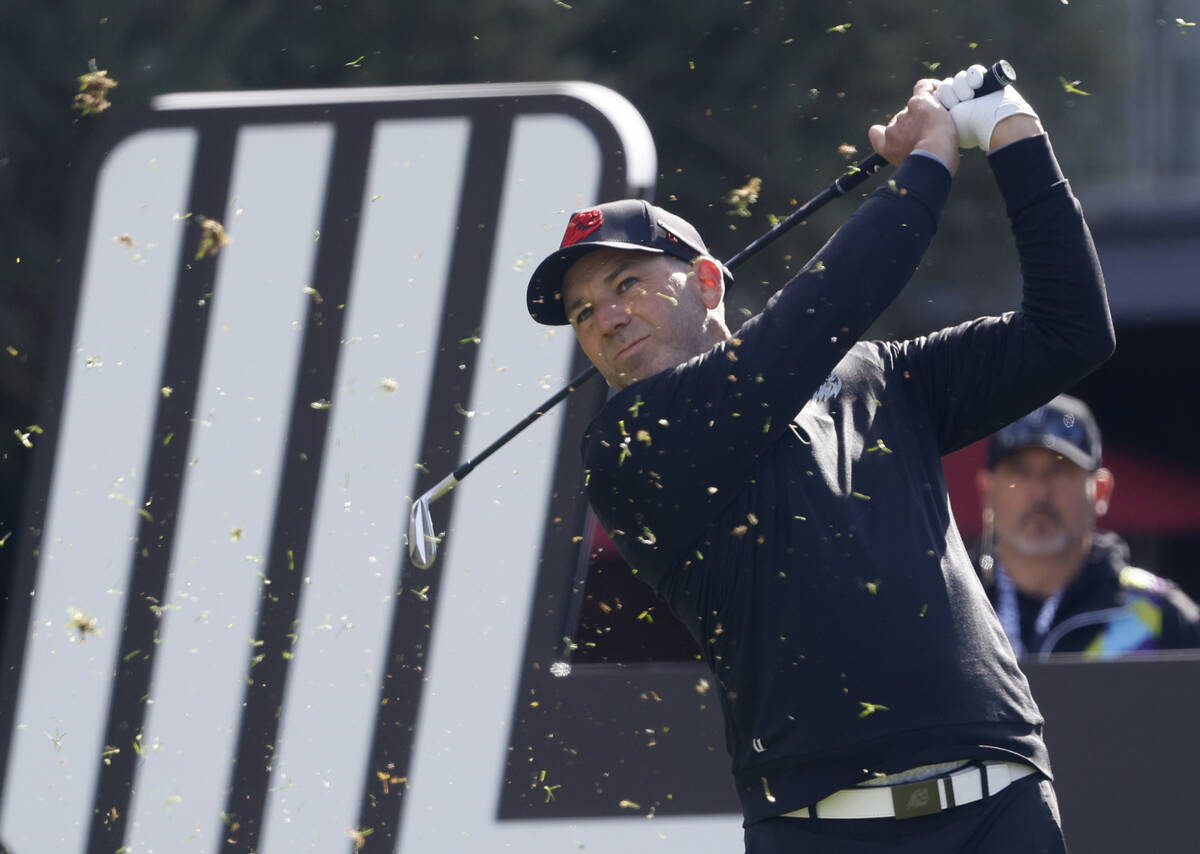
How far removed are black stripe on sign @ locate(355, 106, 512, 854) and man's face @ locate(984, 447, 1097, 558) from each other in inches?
74.3

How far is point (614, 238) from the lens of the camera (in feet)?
10.9

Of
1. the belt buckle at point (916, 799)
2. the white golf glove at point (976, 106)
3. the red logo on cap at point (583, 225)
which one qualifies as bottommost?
the belt buckle at point (916, 799)

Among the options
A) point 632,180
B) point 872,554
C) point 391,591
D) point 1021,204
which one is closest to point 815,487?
point 872,554

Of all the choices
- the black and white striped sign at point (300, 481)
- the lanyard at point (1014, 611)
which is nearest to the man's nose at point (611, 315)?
the black and white striped sign at point (300, 481)

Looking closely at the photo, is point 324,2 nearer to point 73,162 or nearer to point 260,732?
point 73,162

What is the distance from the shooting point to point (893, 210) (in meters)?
2.93

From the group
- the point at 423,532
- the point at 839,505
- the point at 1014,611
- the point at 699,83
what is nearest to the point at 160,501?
the point at 423,532

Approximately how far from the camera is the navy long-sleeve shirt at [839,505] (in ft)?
9.58

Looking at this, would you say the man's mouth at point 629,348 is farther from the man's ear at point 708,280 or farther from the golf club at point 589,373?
the golf club at point 589,373

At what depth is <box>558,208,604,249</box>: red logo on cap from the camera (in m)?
3.34

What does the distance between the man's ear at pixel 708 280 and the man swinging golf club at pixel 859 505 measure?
5.8 inches

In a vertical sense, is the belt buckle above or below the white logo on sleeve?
below

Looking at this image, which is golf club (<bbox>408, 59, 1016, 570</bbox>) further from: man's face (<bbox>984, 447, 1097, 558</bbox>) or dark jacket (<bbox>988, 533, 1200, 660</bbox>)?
dark jacket (<bbox>988, 533, 1200, 660</bbox>)

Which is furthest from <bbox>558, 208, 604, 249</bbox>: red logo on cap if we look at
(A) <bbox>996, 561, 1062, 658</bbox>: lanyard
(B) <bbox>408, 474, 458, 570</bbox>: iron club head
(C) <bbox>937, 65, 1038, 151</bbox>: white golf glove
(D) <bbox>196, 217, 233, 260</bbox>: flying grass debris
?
(A) <bbox>996, 561, 1062, 658</bbox>: lanyard
